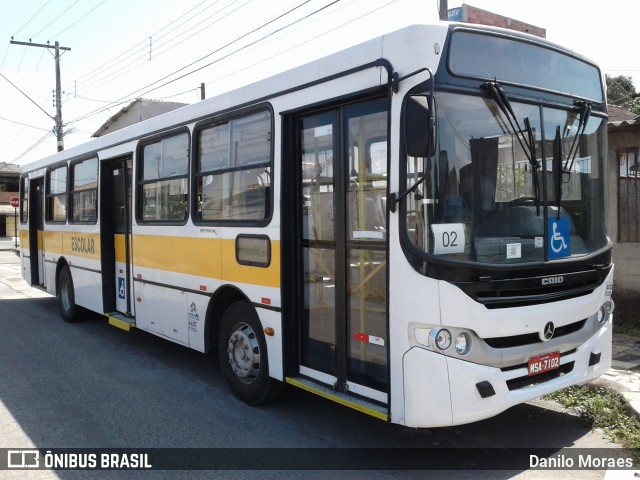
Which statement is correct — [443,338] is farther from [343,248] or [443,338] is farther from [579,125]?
[579,125]

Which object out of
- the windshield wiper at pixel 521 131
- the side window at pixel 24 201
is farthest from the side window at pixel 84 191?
the windshield wiper at pixel 521 131

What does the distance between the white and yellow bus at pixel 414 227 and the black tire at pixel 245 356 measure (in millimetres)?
20

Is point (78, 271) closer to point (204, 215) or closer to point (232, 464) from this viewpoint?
point (204, 215)

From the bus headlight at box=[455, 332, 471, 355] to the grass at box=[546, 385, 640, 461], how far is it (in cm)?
175

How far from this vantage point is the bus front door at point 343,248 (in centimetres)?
425

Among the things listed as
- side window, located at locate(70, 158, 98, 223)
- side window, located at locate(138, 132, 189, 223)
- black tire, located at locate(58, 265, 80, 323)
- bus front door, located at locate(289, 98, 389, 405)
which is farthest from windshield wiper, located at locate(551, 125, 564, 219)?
black tire, located at locate(58, 265, 80, 323)

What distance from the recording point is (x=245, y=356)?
5.62 meters

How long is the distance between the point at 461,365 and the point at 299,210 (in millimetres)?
1959

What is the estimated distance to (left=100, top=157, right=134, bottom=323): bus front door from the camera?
26.8ft

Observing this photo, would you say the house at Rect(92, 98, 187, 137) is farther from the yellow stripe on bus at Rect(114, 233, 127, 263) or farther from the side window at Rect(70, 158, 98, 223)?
the yellow stripe on bus at Rect(114, 233, 127, 263)

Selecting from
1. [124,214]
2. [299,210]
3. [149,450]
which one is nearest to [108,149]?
Answer: [124,214]

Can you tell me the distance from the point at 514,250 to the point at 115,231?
6188 millimetres

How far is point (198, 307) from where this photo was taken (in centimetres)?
624

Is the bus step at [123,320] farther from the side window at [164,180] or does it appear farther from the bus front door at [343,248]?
the bus front door at [343,248]
